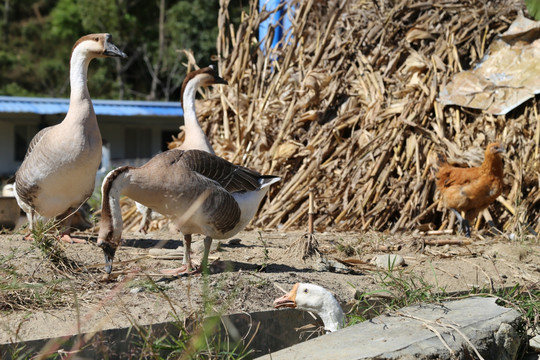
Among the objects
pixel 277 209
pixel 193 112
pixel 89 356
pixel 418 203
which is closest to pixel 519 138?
pixel 418 203

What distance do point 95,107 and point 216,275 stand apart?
19663 millimetres

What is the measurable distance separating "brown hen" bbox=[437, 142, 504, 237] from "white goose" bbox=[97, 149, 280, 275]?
9.62 feet

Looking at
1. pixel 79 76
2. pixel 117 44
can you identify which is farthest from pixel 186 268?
pixel 117 44

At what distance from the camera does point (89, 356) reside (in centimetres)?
354

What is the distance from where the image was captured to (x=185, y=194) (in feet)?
15.8

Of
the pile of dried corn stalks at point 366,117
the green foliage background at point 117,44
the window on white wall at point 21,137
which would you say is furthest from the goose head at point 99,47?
the green foliage background at point 117,44

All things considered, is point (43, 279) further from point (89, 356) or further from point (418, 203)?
point (418, 203)

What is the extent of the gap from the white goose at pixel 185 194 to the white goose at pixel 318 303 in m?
0.81

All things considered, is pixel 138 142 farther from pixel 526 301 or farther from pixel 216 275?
pixel 526 301

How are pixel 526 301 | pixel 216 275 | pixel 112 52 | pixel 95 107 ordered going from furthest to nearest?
pixel 95 107 < pixel 112 52 < pixel 216 275 < pixel 526 301

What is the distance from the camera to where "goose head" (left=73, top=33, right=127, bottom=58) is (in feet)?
19.5

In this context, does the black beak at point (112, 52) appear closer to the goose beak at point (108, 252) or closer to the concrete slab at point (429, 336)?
the goose beak at point (108, 252)

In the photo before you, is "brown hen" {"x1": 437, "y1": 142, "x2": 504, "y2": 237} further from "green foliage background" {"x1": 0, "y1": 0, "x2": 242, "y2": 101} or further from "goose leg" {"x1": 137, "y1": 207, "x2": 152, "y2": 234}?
"green foliage background" {"x1": 0, "y1": 0, "x2": 242, "y2": 101}

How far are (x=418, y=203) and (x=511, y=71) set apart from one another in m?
2.12
